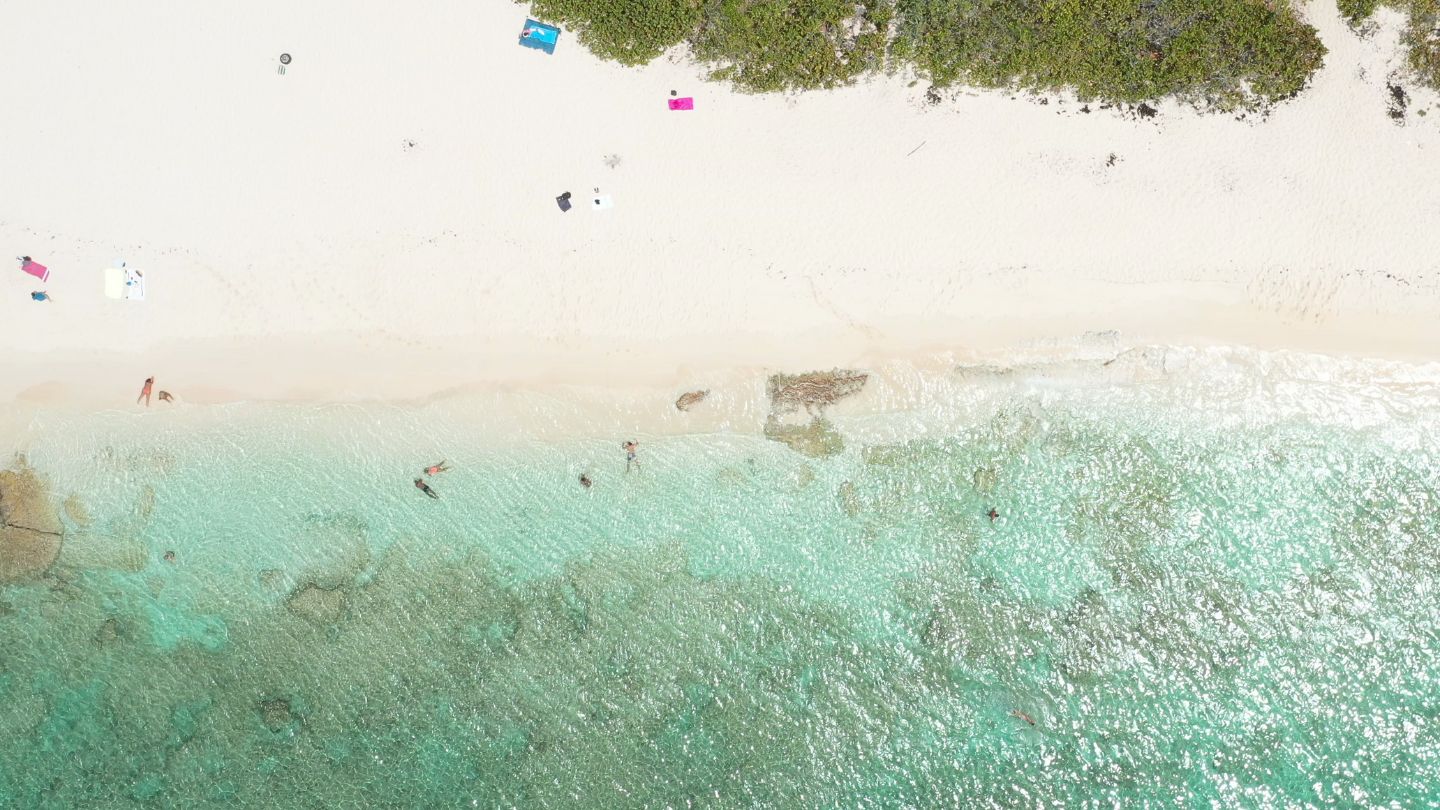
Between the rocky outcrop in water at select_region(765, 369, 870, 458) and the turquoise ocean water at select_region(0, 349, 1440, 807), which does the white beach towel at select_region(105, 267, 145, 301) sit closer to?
the turquoise ocean water at select_region(0, 349, 1440, 807)

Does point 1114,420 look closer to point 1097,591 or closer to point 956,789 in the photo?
point 1097,591

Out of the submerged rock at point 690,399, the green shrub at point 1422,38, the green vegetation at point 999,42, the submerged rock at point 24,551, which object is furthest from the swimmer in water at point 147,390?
the green shrub at point 1422,38

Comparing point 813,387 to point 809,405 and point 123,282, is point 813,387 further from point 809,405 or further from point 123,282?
point 123,282

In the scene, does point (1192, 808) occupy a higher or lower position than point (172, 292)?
lower

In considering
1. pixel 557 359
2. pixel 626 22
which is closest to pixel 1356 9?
pixel 626 22

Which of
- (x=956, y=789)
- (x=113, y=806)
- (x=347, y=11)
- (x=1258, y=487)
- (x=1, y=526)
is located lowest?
(x=113, y=806)

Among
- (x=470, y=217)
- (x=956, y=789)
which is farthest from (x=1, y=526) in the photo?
(x=956, y=789)

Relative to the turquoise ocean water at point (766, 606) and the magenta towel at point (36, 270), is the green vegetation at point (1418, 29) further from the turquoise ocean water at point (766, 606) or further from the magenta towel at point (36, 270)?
the magenta towel at point (36, 270)

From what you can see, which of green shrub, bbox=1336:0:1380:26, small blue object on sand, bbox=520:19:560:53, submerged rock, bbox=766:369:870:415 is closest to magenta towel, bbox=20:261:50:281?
small blue object on sand, bbox=520:19:560:53
